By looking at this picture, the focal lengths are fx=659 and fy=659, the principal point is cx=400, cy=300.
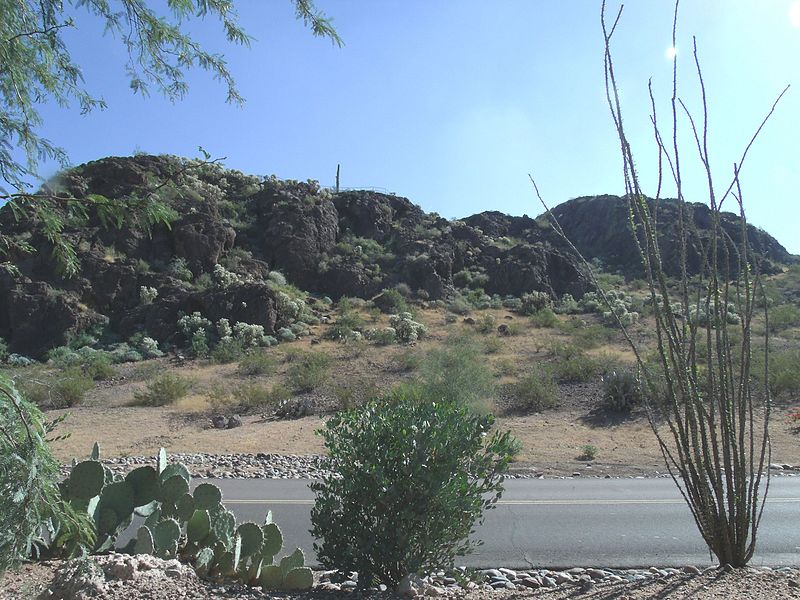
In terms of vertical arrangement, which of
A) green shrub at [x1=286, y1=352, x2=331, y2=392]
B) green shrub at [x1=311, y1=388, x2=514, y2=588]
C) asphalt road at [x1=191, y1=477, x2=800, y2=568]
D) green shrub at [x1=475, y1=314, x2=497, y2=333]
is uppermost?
green shrub at [x1=475, y1=314, x2=497, y2=333]

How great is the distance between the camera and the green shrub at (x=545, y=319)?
130ft

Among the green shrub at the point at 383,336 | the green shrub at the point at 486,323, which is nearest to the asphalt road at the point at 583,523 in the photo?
the green shrub at the point at 383,336

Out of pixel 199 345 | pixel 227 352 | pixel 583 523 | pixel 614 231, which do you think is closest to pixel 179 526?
pixel 583 523

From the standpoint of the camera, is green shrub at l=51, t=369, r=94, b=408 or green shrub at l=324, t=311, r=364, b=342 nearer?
green shrub at l=51, t=369, r=94, b=408

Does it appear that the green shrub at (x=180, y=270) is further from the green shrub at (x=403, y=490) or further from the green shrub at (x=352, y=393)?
the green shrub at (x=403, y=490)

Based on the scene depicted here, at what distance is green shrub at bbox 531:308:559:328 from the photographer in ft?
130

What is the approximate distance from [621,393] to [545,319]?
63.9 ft

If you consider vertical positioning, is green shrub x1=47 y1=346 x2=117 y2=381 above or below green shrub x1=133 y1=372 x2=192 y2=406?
above

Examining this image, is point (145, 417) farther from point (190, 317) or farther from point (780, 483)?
point (780, 483)

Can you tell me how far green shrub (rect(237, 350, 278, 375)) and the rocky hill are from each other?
573 cm

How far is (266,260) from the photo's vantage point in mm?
45531

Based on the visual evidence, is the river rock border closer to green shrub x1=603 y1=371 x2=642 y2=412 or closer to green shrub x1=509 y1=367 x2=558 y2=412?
green shrub x1=603 y1=371 x2=642 y2=412

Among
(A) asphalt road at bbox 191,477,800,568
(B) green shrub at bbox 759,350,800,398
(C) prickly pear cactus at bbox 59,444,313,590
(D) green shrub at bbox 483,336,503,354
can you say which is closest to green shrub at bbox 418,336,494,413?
(A) asphalt road at bbox 191,477,800,568

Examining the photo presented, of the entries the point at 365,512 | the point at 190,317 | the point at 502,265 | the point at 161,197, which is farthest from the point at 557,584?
the point at 502,265
